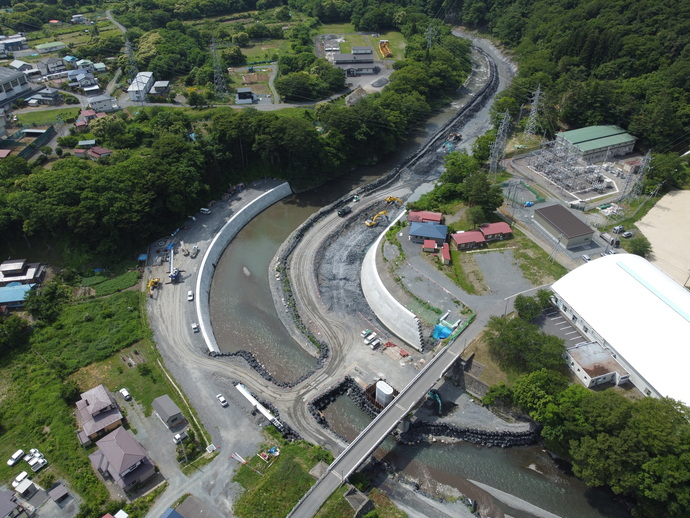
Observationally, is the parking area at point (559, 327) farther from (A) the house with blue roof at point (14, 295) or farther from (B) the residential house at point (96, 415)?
(A) the house with blue roof at point (14, 295)

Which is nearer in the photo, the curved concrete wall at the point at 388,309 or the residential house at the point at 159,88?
the curved concrete wall at the point at 388,309

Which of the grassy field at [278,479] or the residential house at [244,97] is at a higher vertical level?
the residential house at [244,97]

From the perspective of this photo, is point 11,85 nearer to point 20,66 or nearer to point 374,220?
point 20,66

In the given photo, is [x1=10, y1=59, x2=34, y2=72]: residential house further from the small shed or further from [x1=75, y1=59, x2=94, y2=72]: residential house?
the small shed

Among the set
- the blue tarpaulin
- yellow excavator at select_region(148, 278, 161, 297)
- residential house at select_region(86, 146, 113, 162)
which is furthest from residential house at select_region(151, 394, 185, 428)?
residential house at select_region(86, 146, 113, 162)

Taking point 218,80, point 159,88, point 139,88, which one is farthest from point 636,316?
point 159,88

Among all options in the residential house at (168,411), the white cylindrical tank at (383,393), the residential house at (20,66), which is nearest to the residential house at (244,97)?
the residential house at (20,66)

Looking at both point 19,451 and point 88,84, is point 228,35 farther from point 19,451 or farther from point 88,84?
point 19,451

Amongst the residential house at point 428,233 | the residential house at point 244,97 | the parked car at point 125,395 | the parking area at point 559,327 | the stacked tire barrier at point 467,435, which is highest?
the residential house at point 244,97
